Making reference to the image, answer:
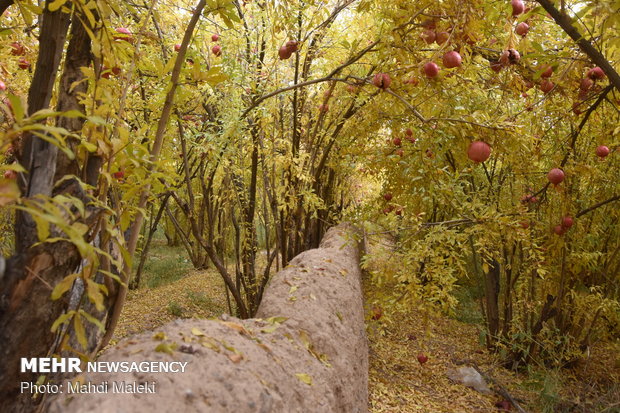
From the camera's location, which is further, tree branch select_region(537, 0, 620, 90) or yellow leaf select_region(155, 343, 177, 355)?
tree branch select_region(537, 0, 620, 90)

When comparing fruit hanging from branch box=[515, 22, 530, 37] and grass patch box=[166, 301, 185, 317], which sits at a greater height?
fruit hanging from branch box=[515, 22, 530, 37]

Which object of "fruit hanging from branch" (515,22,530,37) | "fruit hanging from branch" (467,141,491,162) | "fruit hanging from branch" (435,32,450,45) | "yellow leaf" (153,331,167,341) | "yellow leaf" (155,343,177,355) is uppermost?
"fruit hanging from branch" (515,22,530,37)

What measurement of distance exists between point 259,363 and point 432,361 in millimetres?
4320

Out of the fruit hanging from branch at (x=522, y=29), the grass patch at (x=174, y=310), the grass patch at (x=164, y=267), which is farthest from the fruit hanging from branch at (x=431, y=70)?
the grass patch at (x=164, y=267)

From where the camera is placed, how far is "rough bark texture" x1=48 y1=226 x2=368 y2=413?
1035 millimetres

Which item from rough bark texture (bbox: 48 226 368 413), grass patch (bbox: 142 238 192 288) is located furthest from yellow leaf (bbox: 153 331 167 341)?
grass patch (bbox: 142 238 192 288)

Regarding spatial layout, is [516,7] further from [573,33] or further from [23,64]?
[23,64]

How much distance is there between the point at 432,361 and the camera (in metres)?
5.13

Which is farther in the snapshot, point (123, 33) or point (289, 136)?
point (289, 136)

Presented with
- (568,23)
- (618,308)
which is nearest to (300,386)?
(568,23)

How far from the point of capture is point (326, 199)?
6.63 meters

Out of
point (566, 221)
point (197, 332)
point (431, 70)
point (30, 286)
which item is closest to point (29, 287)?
point (30, 286)

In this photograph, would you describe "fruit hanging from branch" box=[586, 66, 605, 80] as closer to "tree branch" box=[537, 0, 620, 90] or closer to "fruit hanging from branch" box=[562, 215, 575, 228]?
"tree branch" box=[537, 0, 620, 90]

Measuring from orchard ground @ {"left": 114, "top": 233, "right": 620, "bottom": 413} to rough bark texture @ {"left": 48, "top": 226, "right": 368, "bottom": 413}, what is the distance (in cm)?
131
